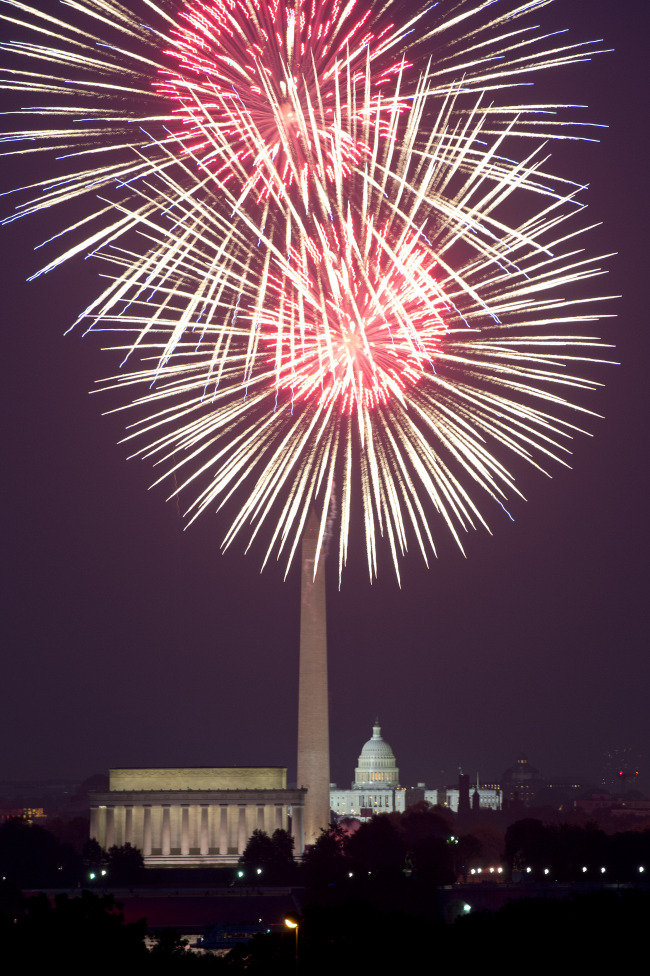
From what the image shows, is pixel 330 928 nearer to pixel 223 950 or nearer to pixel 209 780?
pixel 223 950

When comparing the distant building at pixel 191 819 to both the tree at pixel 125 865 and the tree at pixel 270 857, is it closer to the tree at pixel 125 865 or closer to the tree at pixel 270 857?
the tree at pixel 270 857

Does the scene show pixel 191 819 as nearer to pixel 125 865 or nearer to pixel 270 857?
pixel 125 865

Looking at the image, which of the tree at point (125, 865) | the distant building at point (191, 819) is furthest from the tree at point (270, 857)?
the distant building at point (191, 819)

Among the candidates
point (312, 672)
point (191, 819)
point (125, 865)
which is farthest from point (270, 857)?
point (191, 819)

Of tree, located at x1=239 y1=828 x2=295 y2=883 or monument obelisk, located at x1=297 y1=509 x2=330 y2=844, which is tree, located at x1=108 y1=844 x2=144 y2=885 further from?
monument obelisk, located at x1=297 y1=509 x2=330 y2=844

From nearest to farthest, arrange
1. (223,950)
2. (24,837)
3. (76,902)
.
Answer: (76,902), (223,950), (24,837)

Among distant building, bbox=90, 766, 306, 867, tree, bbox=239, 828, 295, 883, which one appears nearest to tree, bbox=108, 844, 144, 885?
tree, bbox=239, 828, 295, 883

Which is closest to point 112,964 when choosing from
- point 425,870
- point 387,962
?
point 387,962
